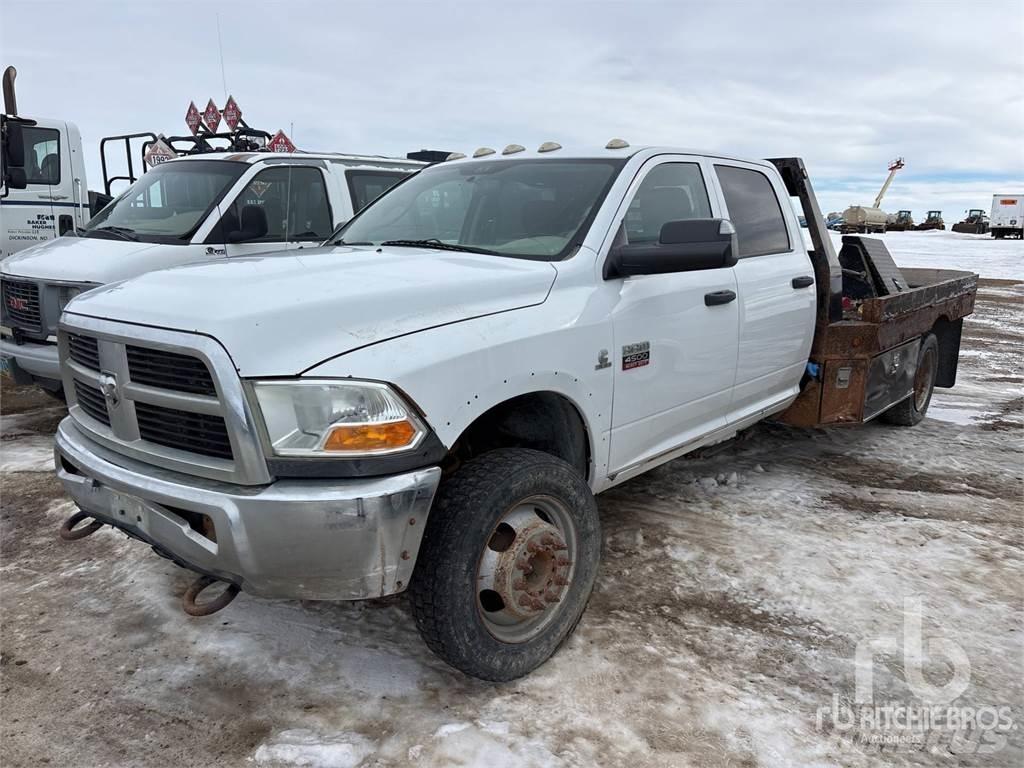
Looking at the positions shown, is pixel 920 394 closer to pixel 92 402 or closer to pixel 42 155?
pixel 92 402

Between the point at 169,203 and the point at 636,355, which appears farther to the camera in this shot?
the point at 169,203

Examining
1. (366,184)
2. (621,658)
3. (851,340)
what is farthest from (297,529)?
(366,184)

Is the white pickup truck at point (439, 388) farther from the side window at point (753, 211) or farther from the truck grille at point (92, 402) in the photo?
the side window at point (753, 211)

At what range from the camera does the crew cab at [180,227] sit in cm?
585

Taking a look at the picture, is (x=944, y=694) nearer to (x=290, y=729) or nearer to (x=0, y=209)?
(x=290, y=729)

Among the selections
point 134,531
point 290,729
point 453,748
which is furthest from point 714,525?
point 134,531

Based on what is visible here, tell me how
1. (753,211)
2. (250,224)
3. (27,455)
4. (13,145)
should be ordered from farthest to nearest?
(13,145) < (250,224) < (27,455) < (753,211)

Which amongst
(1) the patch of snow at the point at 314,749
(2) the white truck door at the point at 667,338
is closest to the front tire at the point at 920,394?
(2) the white truck door at the point at 667,338

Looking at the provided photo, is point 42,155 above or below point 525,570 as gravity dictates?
above

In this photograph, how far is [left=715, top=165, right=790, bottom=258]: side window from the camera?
14.3ft

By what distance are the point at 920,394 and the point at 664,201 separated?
371cm

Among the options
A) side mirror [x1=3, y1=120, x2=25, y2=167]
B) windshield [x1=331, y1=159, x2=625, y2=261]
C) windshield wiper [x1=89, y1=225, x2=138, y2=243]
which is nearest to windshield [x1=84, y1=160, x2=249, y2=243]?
windshield wiper [x1=89, y1=225, x2=138, y2=243]

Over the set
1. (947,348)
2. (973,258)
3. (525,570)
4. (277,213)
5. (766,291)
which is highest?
(277,213)

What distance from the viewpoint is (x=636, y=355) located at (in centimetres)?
337
